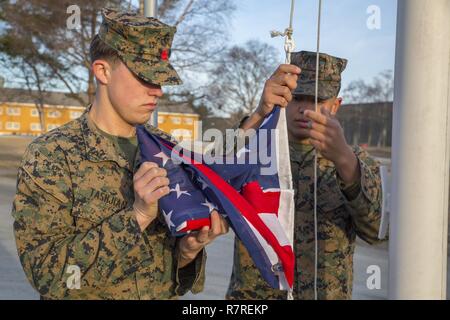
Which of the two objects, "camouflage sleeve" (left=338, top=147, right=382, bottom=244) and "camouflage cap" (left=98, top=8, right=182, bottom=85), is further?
"camouflage sleeve" (left=338, top=147, right=382, bottom=244)

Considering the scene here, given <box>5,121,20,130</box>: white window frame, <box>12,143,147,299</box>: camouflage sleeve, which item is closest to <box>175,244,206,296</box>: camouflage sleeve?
<box>12,143,147,299</box>: camouflage sleeve

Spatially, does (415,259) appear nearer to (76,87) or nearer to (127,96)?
(127,96)

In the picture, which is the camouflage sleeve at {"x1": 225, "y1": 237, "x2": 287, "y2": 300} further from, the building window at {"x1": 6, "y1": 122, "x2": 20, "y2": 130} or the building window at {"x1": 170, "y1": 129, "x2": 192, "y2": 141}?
the building window at {"x1": 6, "y1": 122, "x2": 20, "y2": 130}

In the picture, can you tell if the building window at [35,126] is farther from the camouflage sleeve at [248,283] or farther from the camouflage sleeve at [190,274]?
the camouflage sleeve at [190,274]

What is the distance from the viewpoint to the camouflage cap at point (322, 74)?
2.81 m

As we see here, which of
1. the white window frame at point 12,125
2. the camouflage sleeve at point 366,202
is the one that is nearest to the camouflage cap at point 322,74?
the camouflage sleeve at point 366,202

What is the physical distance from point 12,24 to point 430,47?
823 inches

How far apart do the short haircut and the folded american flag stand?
0.29 m

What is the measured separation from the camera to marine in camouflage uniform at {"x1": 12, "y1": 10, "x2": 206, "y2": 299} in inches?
79.4

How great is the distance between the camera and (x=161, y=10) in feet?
58.6

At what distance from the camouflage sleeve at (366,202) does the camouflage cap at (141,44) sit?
90cm

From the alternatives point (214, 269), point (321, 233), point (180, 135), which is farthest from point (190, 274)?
point (180, 135)

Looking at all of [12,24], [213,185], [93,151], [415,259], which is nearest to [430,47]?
[415,259]

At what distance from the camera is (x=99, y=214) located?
2199 mm
